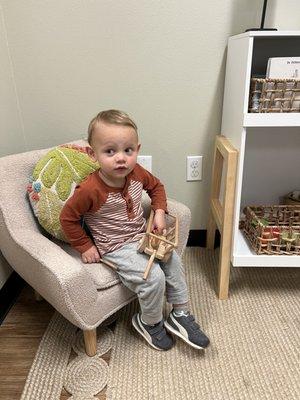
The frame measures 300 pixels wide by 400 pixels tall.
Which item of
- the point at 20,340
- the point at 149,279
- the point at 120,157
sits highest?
the point at 120,157

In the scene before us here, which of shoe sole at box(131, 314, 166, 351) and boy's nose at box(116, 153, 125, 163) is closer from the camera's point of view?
boy's nose at box(116, 153, 125, 163)

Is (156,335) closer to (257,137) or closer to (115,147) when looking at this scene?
(115,147)

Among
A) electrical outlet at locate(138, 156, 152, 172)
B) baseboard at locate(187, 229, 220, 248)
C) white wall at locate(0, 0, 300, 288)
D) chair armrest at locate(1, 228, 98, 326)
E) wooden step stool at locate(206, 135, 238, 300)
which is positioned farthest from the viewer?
baseboard at locate(187, 229, 220, 248)

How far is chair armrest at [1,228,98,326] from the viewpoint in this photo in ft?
2.75

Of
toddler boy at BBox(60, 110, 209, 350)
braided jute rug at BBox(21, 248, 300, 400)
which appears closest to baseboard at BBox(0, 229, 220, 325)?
braided jute rug at BBox(21, 248, 300, 400)

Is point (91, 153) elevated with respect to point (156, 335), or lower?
elevated

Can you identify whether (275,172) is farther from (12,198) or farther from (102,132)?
(12,198)

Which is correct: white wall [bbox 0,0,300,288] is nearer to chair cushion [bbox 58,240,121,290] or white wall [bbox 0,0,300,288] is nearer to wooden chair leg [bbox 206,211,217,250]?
wooden chair leg [bbox 206,211,217,250]

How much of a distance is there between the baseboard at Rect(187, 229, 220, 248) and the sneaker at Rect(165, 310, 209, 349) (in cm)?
55

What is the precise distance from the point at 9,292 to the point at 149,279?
2.01 feet

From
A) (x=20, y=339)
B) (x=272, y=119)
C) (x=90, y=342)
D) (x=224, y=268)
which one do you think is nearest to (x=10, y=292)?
(x=20, y=339)

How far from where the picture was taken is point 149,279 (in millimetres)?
946

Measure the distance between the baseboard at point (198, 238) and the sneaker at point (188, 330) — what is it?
55 centimetres

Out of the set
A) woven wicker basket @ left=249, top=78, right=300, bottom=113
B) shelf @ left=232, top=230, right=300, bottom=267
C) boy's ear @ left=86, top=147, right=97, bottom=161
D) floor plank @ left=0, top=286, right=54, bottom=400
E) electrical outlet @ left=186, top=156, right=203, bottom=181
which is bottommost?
floor plank @ left=0, top=286, right=54, bottom=400
